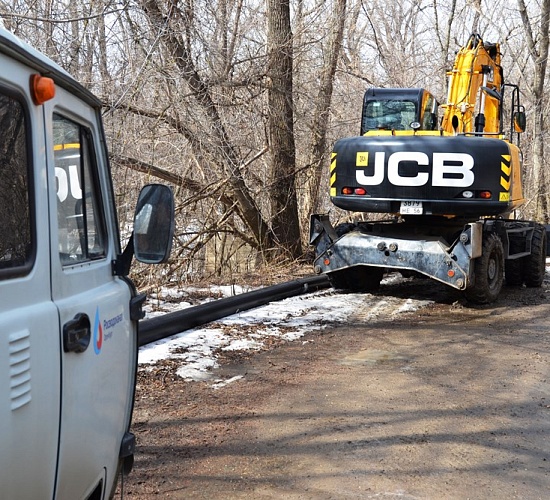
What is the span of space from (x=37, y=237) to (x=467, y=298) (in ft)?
28.6

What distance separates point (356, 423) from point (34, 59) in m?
3.80

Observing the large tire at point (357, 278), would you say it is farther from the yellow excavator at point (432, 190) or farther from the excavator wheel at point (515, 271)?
the excavator wheel at point (515, 271)

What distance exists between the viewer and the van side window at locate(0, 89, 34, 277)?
2.09 meters

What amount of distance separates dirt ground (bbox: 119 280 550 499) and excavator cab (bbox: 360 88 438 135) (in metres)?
4.20

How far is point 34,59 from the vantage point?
86.2 inches

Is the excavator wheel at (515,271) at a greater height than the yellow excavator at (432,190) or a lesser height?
lesser

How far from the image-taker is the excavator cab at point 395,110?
36.4ft

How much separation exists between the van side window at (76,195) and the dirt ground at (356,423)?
180 cm

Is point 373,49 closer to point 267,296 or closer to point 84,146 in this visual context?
point 267,296

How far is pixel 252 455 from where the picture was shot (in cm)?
463

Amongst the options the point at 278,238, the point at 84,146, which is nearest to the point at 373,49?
the point at 278,238

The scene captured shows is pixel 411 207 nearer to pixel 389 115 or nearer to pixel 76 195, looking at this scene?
pixel 389 115

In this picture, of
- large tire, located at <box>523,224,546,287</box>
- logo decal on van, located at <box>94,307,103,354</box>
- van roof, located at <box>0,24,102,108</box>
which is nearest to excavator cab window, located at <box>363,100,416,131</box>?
large tire, located at <box>523,224,546,287</box>

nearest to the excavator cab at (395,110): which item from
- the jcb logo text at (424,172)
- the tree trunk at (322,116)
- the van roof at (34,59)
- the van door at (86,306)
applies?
the jcb logo text at (424,172)
